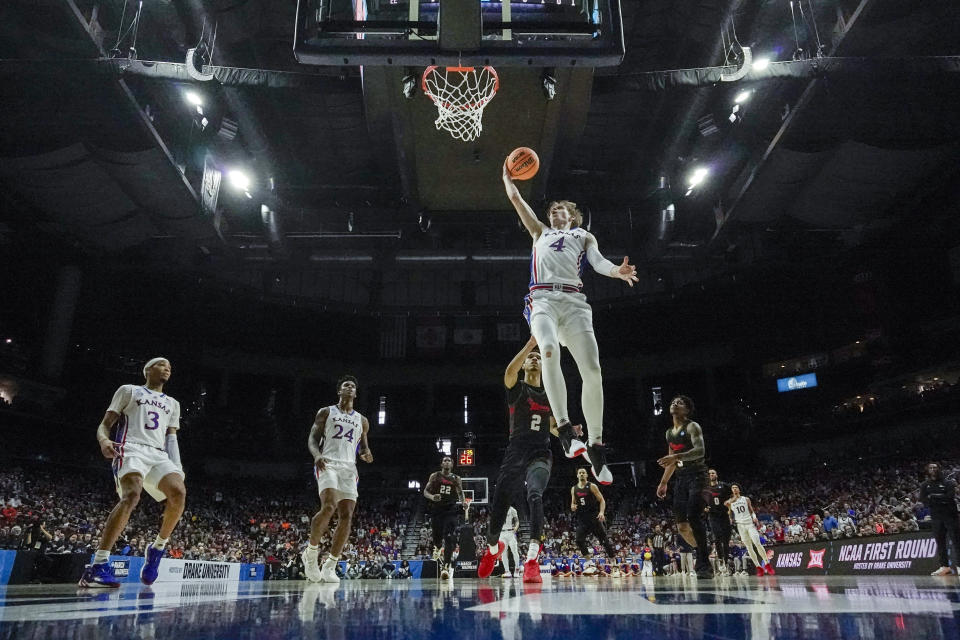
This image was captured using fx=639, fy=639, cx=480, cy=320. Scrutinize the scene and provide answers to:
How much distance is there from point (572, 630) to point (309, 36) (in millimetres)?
6895

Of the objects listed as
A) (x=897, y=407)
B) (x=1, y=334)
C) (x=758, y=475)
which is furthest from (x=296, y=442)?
(x=897, y=407)

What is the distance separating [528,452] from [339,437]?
2.31m

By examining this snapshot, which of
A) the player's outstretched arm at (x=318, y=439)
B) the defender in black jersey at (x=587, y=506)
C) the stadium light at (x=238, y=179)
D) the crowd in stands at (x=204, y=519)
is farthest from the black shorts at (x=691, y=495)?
the stadium light at (x=238, y=179)

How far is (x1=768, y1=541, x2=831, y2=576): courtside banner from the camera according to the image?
1438cm

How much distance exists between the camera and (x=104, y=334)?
89.0 ft

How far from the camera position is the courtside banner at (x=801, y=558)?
14375 mm

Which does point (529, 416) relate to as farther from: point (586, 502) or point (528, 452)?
point (586, 502)

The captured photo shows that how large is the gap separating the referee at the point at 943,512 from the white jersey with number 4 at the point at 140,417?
9811 millimetres

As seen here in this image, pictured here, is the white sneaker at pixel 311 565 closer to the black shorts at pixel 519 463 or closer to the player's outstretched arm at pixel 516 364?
the black shorts at pixel 519 463

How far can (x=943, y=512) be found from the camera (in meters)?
8.81

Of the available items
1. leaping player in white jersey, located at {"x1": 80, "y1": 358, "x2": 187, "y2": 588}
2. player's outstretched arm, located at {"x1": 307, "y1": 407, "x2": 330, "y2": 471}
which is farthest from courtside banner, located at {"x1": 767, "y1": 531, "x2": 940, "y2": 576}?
leaping player in white jersey, located at {"x1": 80, "y1": 358, "x2": 187, "y2": 588}

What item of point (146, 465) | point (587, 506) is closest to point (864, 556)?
point (587, 506)

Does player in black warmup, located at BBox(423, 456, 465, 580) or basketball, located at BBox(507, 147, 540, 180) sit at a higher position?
basketball, located at BBox(507, 147, 540, 180)

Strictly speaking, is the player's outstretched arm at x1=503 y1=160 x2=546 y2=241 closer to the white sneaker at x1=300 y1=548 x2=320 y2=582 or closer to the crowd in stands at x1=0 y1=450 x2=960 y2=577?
the white sneaker at x1=300 y1=548 x2=320 y2=582
